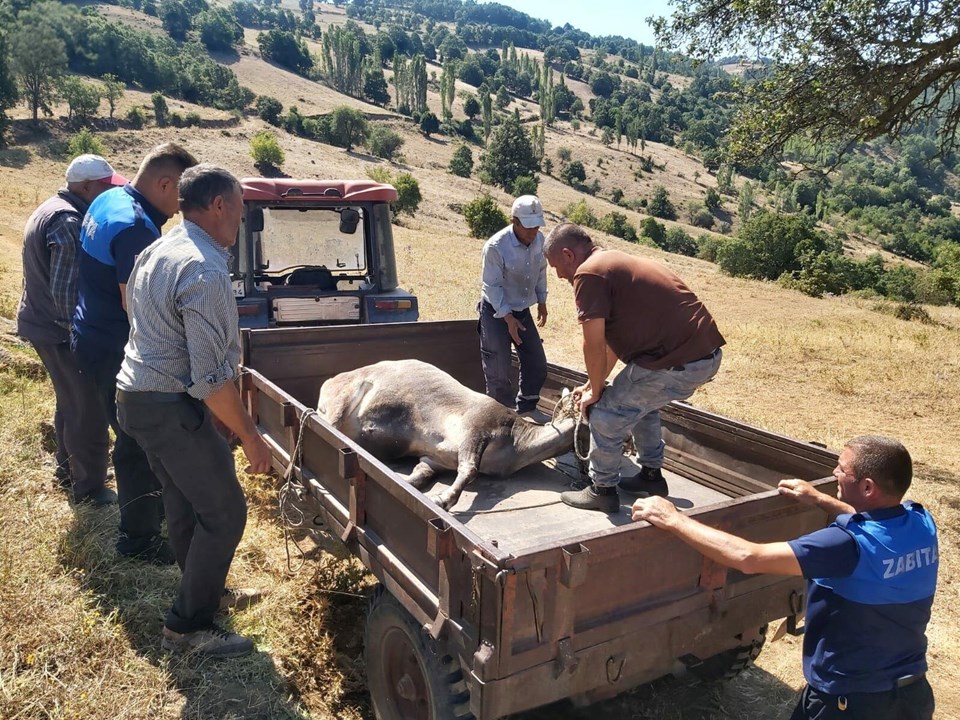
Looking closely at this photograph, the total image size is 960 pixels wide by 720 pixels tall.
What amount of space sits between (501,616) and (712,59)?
8463mm

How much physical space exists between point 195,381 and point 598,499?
1938mm

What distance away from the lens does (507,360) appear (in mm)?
5344

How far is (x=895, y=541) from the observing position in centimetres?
222

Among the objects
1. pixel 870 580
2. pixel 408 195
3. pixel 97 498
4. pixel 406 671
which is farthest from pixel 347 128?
pixel 870 580

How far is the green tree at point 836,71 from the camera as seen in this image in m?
7.12

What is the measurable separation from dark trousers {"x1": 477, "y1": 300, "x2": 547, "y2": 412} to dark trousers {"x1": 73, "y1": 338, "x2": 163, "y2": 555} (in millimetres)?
2380

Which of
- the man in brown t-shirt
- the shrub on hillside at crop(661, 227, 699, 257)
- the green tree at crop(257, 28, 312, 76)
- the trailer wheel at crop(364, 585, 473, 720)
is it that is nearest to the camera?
the trailer wheel at crop(364, 585, 473, 720)

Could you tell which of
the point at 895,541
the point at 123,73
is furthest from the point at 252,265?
the point at 123,73

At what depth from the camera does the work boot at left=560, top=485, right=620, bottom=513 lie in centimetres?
350

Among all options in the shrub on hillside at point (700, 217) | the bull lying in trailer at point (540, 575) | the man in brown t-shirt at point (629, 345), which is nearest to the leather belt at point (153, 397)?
the bull lying in trailer at point (540, 575)

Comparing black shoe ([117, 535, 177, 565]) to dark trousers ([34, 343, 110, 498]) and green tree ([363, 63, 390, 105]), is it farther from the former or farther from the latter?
green tree ([363, 63, 390, 105])

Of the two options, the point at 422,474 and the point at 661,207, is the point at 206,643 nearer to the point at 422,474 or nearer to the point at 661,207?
the point at 422,474

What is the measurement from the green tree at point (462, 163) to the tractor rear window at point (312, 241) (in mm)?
72595

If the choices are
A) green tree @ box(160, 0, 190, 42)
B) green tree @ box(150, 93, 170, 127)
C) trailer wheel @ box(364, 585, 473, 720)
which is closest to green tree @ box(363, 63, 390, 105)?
green tree @ box(160, 0, 190, 42)
